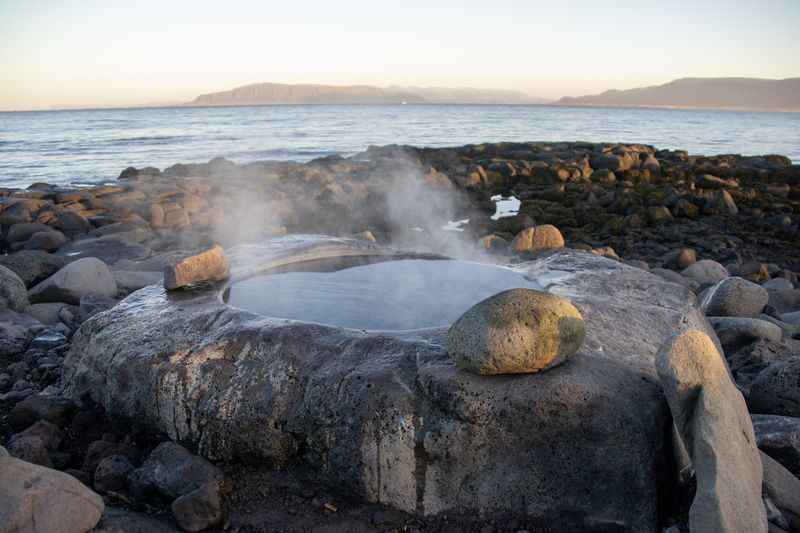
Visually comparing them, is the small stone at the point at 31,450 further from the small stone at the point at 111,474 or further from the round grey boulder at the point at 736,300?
the round grey boulder at the point at 736,300

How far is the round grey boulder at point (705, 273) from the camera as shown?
9.80 metres

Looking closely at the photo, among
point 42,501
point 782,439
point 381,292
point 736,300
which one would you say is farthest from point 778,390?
point 42,501

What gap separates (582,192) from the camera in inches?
719

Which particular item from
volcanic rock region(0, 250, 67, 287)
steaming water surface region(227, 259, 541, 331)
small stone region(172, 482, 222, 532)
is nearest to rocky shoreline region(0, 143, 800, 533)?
small stone region(172, 482, 222, 532)

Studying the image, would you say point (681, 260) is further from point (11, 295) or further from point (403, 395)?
point (11, 295)

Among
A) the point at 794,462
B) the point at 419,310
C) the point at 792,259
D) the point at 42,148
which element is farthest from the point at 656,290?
the point at 42,148

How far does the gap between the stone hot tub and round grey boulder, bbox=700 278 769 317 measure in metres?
2.18

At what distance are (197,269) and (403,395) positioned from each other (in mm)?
2594

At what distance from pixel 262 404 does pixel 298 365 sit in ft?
1.12

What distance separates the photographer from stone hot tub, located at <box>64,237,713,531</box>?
12.3ft

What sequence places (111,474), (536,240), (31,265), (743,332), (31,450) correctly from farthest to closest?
(31,265), (536,240), (743,332), (31,450), (111,474)

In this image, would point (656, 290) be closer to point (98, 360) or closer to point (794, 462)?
point (794, 462)

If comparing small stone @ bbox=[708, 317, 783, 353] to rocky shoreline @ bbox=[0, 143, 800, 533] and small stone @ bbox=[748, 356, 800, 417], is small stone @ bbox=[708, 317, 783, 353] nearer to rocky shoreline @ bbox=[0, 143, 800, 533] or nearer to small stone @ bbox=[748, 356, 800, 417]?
rocky shoreline @ bbox=[0, 143, 800, 533]

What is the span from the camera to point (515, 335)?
382 centimetres
